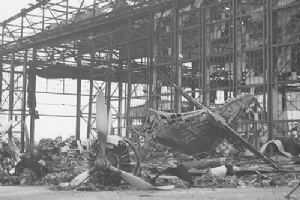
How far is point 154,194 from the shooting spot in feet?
48.8

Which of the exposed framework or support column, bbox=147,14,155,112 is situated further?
support column, bbox=147,14,155,112

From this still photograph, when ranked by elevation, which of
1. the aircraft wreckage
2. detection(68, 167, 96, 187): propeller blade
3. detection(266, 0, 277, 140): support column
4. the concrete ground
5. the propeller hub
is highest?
detection(266, 0, 277, 140): support column

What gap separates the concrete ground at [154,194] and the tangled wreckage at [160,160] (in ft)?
3.05

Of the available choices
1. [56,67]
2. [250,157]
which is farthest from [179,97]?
[56,67]

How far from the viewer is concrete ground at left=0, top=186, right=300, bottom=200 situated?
13.6 meters

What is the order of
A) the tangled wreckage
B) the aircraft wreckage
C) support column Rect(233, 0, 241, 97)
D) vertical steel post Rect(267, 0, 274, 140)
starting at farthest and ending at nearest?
support column Rect(233, 0, 241, 97) → vertical steel post Rect(267, 0, 274, 140) → the aircraft wreckage → the tangled wreckage

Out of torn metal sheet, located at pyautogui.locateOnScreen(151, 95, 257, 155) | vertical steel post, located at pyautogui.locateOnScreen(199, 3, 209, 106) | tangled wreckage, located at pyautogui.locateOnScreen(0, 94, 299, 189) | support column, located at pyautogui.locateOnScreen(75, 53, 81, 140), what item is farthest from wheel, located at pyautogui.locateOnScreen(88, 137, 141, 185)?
support column, located at pyautogui.locateOnScreen(75, 53, 81, 140)

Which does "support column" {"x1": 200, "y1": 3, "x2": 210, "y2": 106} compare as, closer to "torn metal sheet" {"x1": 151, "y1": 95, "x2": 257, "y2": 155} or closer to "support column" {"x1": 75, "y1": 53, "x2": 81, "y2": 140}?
"torn metal sheet" {"x1": 151, "y1": 95, "x2": 257, "y2": 155}

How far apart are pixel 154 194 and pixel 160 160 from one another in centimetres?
812

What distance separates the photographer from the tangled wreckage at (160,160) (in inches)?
661

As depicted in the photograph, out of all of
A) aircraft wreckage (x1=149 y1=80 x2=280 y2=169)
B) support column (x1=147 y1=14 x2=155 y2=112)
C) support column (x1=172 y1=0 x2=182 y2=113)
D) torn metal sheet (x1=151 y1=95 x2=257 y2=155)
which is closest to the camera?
aircraft wreckage (x1=149 y1=80 x2=280 y2=169)

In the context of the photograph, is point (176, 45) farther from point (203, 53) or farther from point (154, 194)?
point (154, 194)

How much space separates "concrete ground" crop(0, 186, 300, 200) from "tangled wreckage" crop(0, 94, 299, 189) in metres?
0.93

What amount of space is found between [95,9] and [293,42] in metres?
16.6
